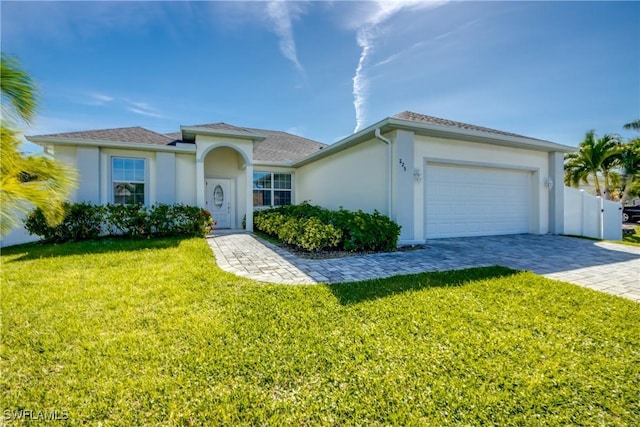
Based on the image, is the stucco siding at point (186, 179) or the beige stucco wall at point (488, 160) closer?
the beige stucco wall at point (488, 160)

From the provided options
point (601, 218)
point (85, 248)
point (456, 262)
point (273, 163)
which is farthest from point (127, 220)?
point (601, 218)

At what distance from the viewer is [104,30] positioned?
6.60 m

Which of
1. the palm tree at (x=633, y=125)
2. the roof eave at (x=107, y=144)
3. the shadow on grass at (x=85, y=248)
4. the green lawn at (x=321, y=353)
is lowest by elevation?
the green lawn at (x=321, y=353)

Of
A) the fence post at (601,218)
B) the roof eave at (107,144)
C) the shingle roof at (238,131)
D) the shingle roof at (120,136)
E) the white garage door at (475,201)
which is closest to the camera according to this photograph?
the white garage door at (475,201)

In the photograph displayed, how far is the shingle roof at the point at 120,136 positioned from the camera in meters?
10.4

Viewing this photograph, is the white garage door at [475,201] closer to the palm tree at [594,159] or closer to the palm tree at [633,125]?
the palm tree at [594,159]

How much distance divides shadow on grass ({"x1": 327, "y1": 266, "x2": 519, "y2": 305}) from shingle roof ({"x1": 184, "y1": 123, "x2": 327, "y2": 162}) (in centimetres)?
925

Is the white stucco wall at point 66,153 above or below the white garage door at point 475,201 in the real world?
above

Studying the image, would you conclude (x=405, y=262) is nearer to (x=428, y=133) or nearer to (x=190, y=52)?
(x=428, y=133)

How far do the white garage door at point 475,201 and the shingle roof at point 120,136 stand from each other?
35.7 ft

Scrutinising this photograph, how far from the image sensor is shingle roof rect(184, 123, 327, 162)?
14.2 m

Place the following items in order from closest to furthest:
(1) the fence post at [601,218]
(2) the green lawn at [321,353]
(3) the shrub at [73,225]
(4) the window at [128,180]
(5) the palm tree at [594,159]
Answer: (2) the green lawn at [321,353] → (3) the shrub at [73,225] → (4) the window at [128,180] → (1) the fence post at [601,218] → (5) the palm tree at [594,159]

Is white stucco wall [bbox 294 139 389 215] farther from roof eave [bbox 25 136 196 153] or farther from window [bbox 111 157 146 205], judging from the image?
window [bbox 111 157 146 205]

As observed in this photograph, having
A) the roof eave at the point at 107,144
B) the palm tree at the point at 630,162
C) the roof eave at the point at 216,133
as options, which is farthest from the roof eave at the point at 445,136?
the palm tree at the point at 630,162
